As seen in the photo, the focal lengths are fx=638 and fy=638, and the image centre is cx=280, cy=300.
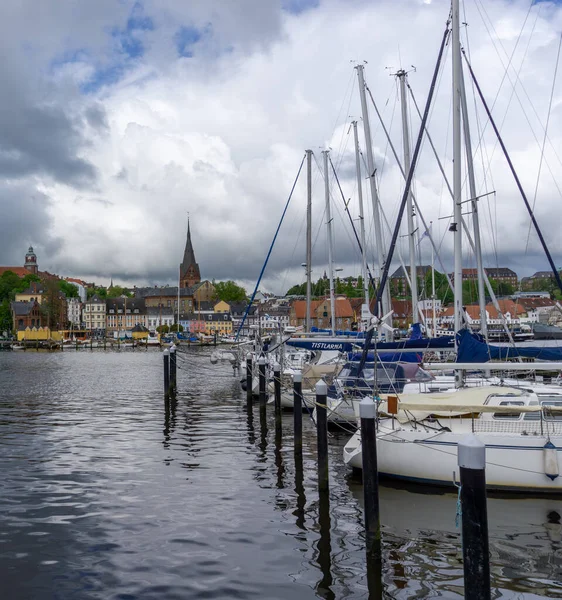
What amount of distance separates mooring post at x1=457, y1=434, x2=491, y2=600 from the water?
2630 mm

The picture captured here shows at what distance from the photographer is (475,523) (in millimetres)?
6480

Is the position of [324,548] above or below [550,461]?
below

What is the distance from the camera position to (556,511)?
1242cm

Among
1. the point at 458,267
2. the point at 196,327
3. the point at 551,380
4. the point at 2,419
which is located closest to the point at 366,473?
the point at 458,267

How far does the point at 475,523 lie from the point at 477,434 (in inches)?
271

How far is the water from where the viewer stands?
9.23m

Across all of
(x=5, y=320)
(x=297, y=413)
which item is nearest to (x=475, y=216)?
(x=297, y=413)

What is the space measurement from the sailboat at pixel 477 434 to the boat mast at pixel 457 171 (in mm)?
4246

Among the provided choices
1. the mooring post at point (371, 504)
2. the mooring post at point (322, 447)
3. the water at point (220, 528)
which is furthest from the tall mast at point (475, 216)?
the mooring post at point (371, 504)

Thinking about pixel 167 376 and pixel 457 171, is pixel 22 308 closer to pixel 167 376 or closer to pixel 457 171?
pixel 167 376

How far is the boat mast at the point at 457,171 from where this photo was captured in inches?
746

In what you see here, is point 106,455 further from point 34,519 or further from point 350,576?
point 350,576

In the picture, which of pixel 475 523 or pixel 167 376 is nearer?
pixel 475 523

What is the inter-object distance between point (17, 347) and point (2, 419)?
367 ft
